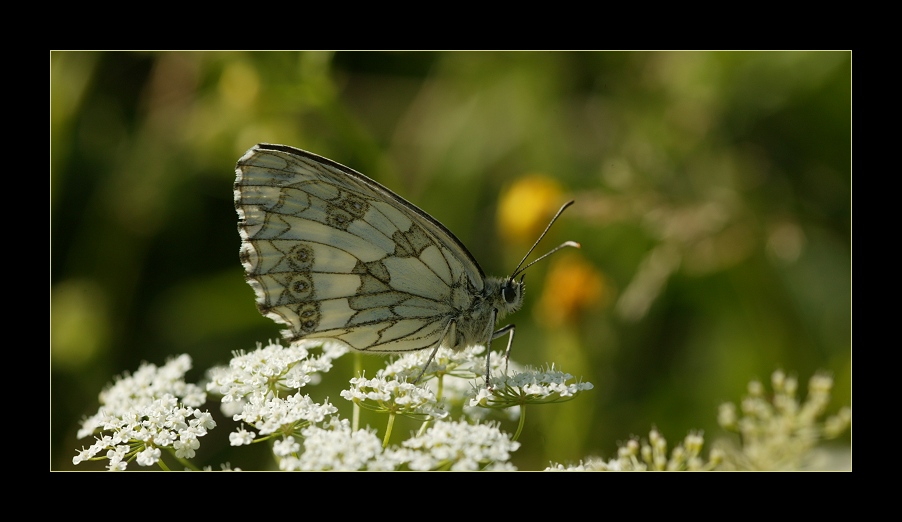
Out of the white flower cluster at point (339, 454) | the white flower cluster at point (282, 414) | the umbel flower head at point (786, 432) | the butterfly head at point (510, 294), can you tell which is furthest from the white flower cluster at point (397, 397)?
the umbel flower head at point (786, 432)

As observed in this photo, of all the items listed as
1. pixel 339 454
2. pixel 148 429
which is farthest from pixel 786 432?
pixel 148 429

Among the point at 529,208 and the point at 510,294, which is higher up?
the point at 529,208

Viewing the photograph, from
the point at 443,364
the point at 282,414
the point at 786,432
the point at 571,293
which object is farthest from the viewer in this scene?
the point at 571,293

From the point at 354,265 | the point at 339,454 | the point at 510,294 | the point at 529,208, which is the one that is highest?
the point at 529,208

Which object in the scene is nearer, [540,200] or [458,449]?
[458,449]

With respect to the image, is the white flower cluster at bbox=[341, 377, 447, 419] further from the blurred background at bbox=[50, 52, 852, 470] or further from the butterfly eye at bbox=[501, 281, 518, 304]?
the blurred background at bbox=[50, 52, 852, 470]

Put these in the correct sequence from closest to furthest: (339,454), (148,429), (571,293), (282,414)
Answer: (339,454)
(282,414)
(148,429)
(571,293)

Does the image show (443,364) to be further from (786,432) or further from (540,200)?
(540,200)
